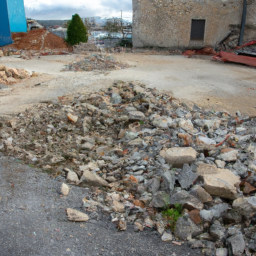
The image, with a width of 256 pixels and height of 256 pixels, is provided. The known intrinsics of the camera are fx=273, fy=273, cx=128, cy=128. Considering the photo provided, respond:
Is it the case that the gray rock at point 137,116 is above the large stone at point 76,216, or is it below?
above

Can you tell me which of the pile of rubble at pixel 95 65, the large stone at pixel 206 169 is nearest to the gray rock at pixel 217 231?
the large stone at pixel 206 169

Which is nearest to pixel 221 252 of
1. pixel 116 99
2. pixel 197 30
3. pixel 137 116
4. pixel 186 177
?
pixel 186 177

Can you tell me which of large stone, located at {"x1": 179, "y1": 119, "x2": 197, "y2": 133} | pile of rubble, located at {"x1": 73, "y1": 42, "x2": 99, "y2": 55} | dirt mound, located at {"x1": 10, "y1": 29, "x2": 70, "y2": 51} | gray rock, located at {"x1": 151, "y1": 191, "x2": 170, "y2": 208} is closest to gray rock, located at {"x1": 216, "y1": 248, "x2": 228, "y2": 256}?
gray rock, located at {"x1": 151, "y1": 191, "x2": 170, "y2": 208}

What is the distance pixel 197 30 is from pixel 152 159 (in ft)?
36.3

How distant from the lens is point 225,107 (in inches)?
232

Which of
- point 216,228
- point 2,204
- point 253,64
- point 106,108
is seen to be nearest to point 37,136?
point 106,108

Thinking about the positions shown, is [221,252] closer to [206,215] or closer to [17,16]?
[206,215]

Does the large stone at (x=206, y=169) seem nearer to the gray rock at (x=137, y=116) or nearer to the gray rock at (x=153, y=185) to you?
the gray rock at (x=153, y=185)

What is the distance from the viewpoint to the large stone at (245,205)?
2.86 metres

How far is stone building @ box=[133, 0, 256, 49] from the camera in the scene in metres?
12.8

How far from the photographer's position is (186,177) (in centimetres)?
341

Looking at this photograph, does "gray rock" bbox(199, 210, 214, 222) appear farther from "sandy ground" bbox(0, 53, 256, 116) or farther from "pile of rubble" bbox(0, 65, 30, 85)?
"pile of rubble" bbox(0, 65, 30, 85)

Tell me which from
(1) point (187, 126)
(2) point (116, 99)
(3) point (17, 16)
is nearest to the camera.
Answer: (1) point (187, 126)

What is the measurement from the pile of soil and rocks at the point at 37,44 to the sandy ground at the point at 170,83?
3210mm
